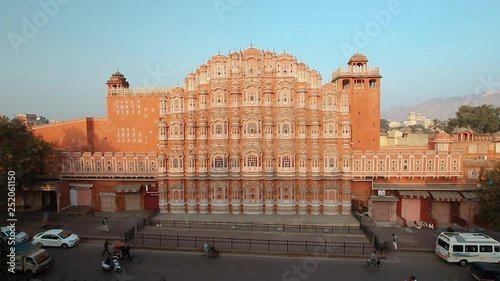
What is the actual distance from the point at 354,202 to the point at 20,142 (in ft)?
115

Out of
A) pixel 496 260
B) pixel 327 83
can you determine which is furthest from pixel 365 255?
pixel 327 83

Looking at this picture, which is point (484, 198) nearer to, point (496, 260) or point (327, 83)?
point (496, 260)

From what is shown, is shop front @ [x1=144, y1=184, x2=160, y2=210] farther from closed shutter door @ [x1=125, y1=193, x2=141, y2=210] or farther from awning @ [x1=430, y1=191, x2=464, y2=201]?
awning @ [x1=430, y1=191, x2=464, y2=201]

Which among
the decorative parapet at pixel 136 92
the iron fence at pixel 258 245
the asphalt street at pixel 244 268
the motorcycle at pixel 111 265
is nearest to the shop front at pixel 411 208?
the asphalt street at pixel 244 268

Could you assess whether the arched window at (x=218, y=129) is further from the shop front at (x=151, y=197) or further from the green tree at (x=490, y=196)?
the green tree at (x=490, y=196)

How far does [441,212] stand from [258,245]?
1983cm

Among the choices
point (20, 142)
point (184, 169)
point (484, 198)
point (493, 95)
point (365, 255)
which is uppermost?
point (493, 95)

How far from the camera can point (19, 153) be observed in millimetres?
30172

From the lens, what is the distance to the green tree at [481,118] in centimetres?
5444

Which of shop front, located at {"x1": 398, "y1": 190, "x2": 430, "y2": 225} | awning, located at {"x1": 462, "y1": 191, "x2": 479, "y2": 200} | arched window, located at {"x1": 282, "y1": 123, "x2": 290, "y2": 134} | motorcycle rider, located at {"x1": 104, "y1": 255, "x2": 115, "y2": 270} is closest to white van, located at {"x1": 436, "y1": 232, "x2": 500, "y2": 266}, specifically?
awning, located at {"x1": 462, "y1": 191, "x2": 479, "y2": 200}

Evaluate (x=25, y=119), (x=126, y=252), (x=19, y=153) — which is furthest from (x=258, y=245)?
(x=25, y=119)

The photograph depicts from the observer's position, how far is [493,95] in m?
138

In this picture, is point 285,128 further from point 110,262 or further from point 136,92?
point 136,92

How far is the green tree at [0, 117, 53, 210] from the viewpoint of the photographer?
29109 millimetres
